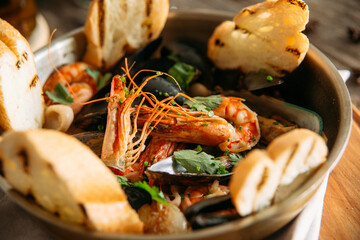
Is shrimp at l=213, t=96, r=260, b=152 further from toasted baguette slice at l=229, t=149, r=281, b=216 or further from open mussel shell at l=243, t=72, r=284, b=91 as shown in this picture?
toasted baguette slice at l=229, t=149, r=281, b=216

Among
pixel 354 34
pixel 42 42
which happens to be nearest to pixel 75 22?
pixel 42 42

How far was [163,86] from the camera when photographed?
1387 millimetres

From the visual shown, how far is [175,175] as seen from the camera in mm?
1110

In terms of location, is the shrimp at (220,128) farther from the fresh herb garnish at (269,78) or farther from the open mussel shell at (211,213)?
the open mussel shell at (211,213)

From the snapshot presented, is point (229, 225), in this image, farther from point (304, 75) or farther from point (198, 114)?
point (304, 75)

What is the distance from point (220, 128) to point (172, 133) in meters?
0.19

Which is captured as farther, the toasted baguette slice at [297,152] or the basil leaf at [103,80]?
the basil leaf at [103,80]

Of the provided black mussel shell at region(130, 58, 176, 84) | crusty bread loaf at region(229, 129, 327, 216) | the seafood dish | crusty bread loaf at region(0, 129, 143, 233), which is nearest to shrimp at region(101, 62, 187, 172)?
the seafood dish

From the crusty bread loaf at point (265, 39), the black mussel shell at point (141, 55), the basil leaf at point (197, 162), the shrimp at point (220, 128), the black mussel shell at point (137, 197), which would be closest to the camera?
the black mussel shell at point (137, 197)

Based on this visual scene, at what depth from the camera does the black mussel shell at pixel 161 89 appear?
1.38m

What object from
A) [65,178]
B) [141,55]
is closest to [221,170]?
[65,178]

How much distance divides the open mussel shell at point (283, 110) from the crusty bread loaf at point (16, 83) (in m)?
0.85

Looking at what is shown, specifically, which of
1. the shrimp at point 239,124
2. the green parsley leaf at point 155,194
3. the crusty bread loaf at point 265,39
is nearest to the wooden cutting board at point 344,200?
the shrimp at point 239,124

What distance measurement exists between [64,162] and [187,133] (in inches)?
24.1
